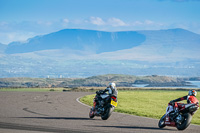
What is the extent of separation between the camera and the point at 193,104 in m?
18.4

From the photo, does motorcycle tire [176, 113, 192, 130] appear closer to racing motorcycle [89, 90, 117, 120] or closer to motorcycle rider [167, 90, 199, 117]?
motorcycle rider [167, 90, 199, 117]

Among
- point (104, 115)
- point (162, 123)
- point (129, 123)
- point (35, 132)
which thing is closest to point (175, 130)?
point (162, 123)

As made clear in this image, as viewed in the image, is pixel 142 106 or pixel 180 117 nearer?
pixel 180 117

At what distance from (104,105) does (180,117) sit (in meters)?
5.00

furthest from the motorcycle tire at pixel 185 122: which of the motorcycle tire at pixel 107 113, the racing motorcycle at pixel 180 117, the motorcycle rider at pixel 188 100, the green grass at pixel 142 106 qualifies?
the motorcycle tire at pixel 107 113

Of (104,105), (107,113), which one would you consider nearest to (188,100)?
(107,113)

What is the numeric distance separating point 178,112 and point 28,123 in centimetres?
659

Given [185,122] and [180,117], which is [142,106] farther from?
[185,122]

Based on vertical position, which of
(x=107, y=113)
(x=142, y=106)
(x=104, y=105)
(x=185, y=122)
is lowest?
(x=142, y=106)

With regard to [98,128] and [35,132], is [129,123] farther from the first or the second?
[35,132]

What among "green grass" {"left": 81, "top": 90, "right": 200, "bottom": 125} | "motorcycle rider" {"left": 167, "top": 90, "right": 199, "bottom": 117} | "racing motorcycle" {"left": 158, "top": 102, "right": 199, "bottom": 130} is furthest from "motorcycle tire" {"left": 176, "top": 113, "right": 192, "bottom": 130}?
"green grass" {"left": 81, "top": 90, "right": 200, "bottom": 125}

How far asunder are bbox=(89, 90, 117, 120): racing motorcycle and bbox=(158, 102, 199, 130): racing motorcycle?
11.1 ft

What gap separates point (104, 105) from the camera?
73.7 feet

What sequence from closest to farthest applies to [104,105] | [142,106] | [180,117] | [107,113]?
[180,117], [107,113], [104,105], [142,106]
